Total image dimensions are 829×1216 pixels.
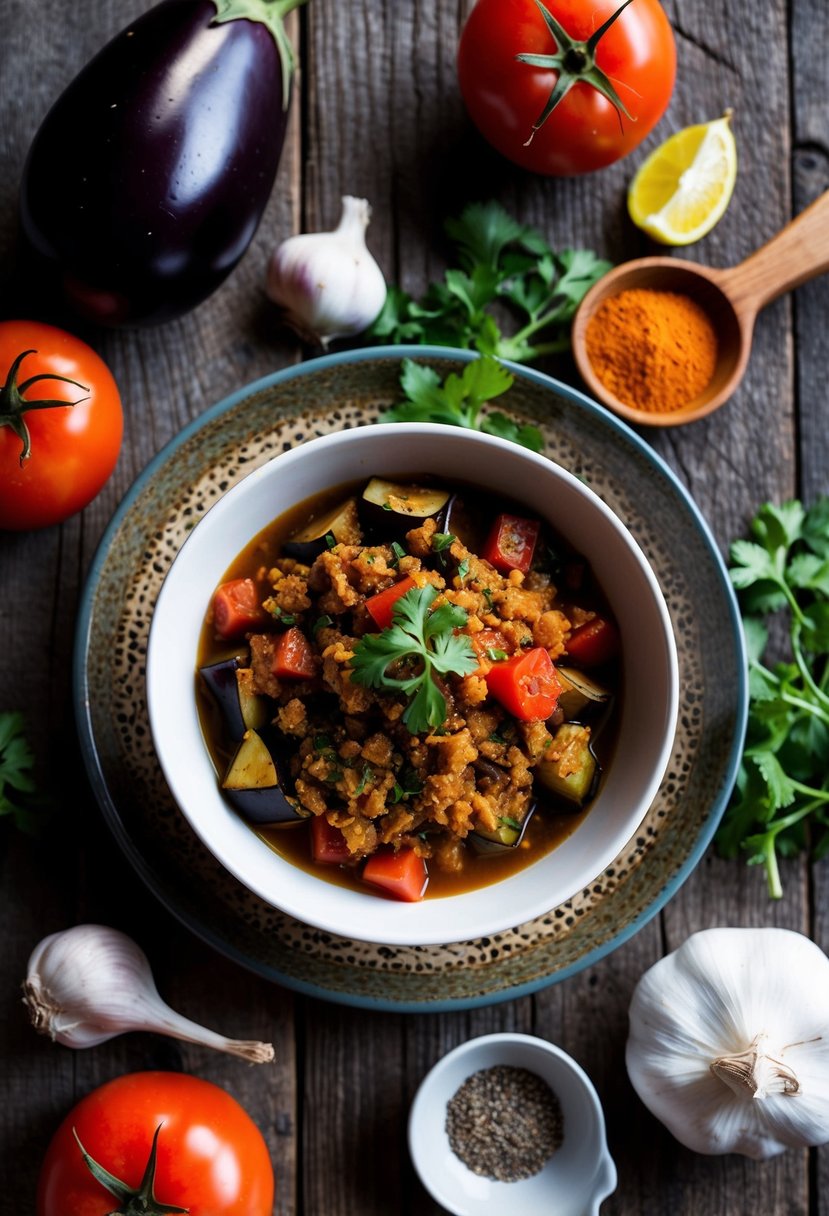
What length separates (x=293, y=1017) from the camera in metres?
3.17

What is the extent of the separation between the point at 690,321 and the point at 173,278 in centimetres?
147

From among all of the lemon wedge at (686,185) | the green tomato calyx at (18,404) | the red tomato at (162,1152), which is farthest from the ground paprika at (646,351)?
Answer: the red tomato at (162,1152)

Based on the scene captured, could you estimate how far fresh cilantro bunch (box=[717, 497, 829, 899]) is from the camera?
10.2ft

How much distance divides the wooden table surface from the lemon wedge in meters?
0.08

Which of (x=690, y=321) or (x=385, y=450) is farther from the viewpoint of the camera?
(x=690, y=321)

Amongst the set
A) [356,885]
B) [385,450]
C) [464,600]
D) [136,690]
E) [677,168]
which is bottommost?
[356,885]

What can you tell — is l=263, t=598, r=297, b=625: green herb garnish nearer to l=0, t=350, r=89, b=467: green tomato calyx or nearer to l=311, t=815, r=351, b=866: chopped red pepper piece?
l=311, t=815, r=351, b=866: chopped red pepper piece

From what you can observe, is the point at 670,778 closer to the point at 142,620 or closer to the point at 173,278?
the point at 142,620

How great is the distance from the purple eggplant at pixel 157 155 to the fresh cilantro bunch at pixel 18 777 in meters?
1.20

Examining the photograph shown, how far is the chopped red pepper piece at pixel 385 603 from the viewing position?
2510mm

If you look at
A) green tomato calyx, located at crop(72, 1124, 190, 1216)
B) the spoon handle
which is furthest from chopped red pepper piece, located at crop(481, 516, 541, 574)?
green tomato calyx, located at crop(72, 1124, 190, 1216)

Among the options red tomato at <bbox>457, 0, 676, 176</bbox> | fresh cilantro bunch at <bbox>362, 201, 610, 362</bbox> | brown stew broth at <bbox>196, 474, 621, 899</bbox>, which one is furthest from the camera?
fresh cilantro bunch at <bbox>362, 201, 610, 362</bbox>

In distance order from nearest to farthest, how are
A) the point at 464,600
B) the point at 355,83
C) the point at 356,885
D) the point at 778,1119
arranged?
the point at 464,600 < the point at 356,885 < the point at 778,1119 < the point at 355,83

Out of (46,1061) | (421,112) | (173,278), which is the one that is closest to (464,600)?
(173,278)
